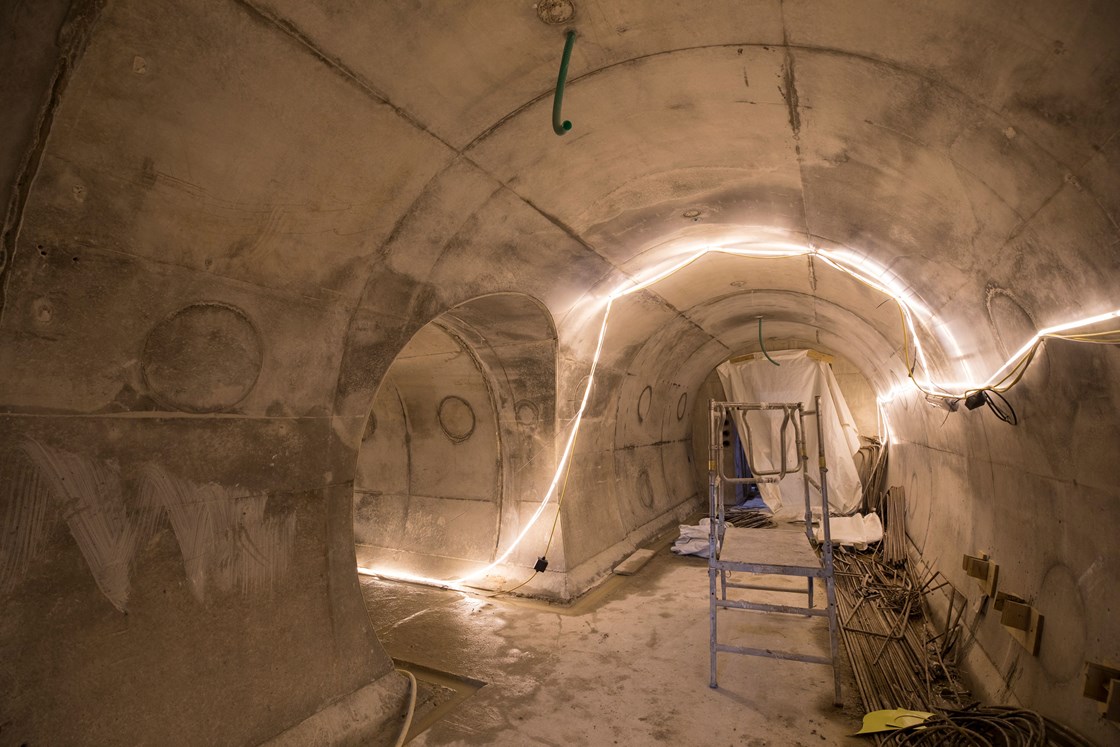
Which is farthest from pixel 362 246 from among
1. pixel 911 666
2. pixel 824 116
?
pixel 911 666

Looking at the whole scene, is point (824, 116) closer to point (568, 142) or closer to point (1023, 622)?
point (568, 142)

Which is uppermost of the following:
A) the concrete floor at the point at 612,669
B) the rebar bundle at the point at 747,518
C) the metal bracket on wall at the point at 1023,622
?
the metal bracket on wall at the point at 1023,622

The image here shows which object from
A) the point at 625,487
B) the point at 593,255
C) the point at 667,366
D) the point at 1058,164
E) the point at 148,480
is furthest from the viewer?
the point at 667,366

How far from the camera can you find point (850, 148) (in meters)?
3.19

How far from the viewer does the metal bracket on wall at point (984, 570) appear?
4.04 metres

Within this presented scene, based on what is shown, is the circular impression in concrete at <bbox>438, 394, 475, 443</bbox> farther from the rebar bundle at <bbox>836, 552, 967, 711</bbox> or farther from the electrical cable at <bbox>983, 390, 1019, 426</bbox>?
the electrical cable at <bbox>983, 390, 1019, 426</bbox>

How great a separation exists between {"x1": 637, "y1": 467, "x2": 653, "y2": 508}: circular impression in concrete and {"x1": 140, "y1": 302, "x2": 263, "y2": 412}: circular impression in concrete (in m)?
6.92

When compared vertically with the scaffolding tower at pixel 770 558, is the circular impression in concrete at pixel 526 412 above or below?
above

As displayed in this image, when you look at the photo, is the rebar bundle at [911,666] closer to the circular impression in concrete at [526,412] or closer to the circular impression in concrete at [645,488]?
the circular impression in concrete at [645,488]

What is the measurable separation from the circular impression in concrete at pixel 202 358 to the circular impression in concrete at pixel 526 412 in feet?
11.8

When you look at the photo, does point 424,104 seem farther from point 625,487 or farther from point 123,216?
point 625,487

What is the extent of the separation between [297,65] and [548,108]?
51.1 inches

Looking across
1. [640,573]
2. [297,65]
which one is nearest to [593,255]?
[297,65]

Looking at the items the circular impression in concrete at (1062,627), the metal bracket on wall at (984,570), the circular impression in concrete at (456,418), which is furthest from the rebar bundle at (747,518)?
the circular impression in concrete at (1062,627)
